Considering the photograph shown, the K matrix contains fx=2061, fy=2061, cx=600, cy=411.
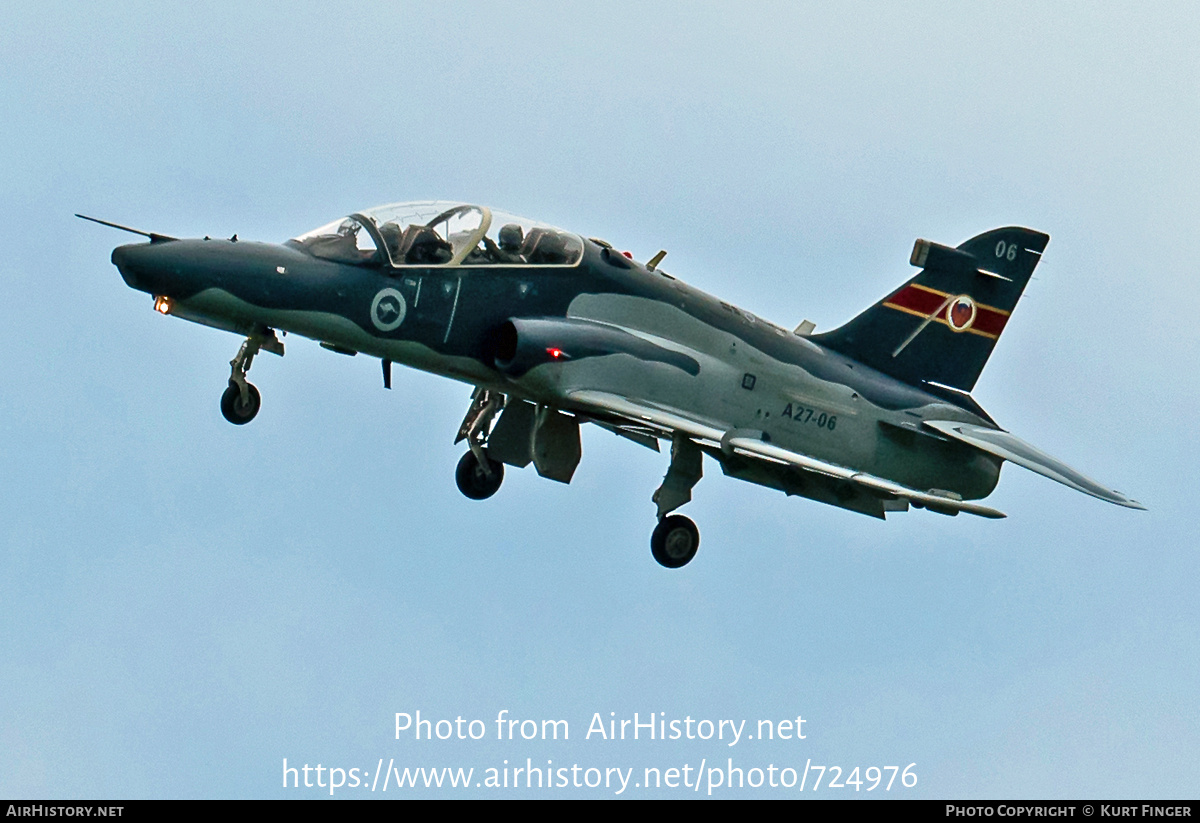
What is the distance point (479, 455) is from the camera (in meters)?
21.5

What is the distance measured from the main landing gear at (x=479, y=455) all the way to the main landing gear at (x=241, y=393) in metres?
2.66

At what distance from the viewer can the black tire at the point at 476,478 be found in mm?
21641

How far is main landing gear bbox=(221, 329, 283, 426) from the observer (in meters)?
19.4

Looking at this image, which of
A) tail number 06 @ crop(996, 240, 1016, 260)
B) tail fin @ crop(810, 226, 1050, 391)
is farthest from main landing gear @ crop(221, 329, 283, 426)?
tail number 06 @ crop(996, 240, 1016, 260)

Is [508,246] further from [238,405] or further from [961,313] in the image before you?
[961,313]

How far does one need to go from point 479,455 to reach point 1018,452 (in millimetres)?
5602

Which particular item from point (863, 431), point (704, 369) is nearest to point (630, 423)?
point (704, 369)

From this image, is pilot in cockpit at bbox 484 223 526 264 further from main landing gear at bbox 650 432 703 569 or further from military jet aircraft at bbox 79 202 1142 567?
main landing gear at bbox 650 432 703 569

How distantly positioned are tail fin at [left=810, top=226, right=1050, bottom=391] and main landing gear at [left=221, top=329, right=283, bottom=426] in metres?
6.10

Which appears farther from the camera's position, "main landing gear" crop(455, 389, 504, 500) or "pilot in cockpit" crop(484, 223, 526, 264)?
"main landing gear" crop(455, 389, 504, 500)

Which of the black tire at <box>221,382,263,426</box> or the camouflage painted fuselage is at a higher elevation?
the camouflage painted fuselage

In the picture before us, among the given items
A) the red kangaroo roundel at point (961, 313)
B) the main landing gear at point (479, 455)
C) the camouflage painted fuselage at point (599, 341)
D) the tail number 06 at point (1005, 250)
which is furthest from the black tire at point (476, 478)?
the tail number 06 at point (1005, 250)

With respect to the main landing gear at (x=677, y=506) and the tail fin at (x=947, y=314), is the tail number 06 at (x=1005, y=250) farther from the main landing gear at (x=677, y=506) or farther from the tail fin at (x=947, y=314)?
the main landing gear at (x=677, y=506)

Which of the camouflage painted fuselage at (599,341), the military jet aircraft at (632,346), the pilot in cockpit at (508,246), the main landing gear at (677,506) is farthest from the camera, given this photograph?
the main landing gear at (677,506)
